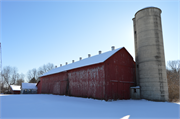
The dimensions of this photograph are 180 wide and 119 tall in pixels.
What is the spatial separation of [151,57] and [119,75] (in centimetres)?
468

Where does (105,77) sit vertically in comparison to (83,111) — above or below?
above

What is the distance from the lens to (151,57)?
17859mm

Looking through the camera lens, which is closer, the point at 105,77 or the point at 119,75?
the point at 105,77

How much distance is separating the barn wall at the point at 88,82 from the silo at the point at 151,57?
19.2 ft

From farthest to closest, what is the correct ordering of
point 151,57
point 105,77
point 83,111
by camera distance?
point 151,57, point 105,77, point 83,111

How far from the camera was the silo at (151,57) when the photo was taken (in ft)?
55.9

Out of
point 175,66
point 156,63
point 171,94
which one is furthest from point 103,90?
point 175,66

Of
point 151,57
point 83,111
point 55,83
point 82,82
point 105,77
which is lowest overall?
point 83,111

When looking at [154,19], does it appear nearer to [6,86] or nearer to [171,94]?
[171,94]

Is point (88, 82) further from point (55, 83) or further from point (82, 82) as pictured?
point (55, 83)

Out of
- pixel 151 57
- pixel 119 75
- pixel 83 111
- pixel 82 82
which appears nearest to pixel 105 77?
pixel 119 75

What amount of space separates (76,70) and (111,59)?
20.8ft

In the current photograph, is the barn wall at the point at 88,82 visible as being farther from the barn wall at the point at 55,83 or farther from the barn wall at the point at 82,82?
the barn wall at the point at 55,83

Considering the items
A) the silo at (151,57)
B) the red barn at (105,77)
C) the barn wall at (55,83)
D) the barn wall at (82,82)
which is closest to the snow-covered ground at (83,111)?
the red barn at (105,77)
